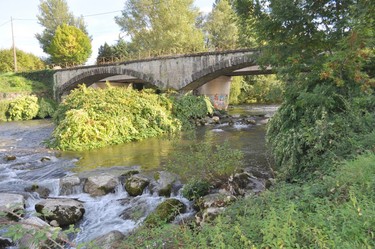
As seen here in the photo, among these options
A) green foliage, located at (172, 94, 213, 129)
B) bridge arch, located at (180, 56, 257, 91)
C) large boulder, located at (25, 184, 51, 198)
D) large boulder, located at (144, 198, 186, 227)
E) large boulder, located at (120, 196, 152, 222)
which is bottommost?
large boulder, located at (120, 196, 152, 222)

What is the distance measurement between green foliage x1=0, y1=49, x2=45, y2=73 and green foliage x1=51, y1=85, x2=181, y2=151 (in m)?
30.9

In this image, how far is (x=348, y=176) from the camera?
3922mm

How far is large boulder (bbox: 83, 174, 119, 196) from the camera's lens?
7441 millimetres

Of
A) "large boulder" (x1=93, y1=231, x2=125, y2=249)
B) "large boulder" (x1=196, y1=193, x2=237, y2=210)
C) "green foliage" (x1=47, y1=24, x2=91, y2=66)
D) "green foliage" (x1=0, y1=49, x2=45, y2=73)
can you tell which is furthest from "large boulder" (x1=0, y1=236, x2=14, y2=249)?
"green foliage" (x1=0, y1=49, x2=45, y2=73)

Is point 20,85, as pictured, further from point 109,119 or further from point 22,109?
point 109,119

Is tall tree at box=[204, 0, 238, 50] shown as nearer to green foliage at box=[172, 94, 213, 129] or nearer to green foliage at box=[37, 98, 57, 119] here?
green foliage at box=[172, 94, 213, 129]

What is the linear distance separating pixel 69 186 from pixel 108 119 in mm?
5929

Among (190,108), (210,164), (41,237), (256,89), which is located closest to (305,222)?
(41,237)

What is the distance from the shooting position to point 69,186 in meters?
7.72

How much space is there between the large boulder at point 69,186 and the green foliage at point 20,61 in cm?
3773

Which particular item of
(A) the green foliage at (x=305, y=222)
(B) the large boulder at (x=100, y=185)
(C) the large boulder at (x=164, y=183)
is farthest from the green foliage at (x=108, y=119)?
(A) the green foliage at (x=305, y=222)

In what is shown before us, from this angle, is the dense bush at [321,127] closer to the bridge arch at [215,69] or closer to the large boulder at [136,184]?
the large boulder at [136,184]

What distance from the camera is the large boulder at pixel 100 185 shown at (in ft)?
→ 24.4

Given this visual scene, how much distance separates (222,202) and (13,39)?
42.7m
